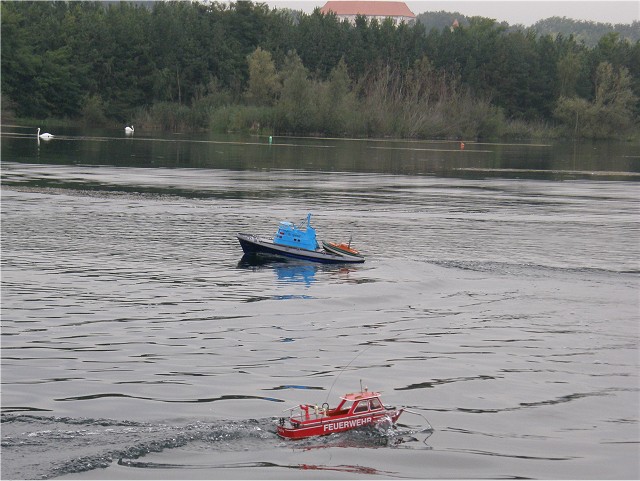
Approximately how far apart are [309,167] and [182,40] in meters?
97.2

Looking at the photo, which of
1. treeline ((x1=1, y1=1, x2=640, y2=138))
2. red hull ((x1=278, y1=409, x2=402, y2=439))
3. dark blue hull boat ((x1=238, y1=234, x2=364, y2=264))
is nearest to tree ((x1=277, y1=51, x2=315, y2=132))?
treeline ((x1=1, y1=1, x2=640, y2=138))

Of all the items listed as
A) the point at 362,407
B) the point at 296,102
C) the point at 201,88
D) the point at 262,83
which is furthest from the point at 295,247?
the point at 201,88

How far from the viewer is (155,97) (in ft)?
628

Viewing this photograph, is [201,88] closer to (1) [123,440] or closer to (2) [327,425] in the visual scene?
(2) [327,425]

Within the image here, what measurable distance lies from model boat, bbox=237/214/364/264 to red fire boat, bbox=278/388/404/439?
23.8 meters

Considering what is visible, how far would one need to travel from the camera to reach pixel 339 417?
82.8 feet

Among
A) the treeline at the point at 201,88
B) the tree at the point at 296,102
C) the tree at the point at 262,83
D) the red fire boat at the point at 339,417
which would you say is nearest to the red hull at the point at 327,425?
the red fire boat at the point at 339,417

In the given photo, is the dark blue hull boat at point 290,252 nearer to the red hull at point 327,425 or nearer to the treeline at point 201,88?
the red hull at point 327,425

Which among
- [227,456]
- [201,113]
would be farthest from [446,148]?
[227,456]

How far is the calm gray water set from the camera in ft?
80.2

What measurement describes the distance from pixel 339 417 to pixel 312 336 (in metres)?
9.91

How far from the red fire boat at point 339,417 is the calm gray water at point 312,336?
1.00 ft

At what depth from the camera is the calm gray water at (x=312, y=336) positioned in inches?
963

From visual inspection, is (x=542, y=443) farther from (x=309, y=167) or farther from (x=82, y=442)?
(x=309, y=167)
